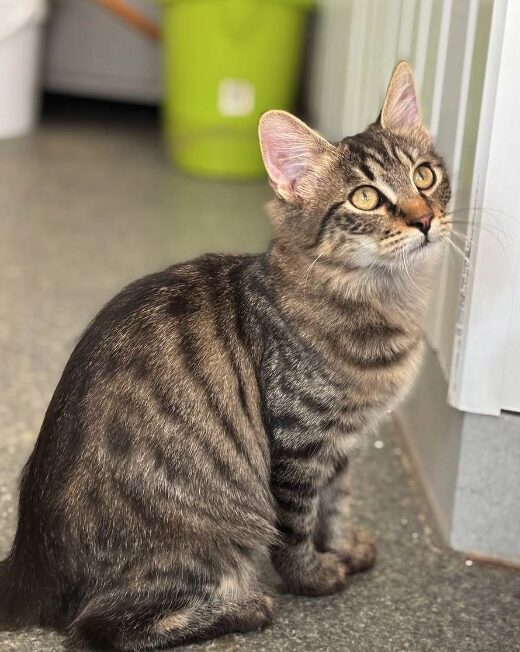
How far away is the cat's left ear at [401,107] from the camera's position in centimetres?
152

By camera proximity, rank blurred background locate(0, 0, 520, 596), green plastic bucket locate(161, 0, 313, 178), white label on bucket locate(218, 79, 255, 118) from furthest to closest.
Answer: white label on bucket locate(218, 79, 255, 118) < green plastic bucket locate(161, 0, 313, 178) < blurred background locate(0, 0, 520, 596)

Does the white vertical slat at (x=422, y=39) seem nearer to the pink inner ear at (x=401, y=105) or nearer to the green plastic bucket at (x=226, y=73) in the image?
the pink inner ear at (x=401, y=105)

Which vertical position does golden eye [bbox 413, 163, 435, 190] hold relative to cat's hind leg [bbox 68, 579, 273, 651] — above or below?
above

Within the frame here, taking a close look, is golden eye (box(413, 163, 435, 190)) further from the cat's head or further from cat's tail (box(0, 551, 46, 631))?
cat's tail (box(0, 551, 46, 631))

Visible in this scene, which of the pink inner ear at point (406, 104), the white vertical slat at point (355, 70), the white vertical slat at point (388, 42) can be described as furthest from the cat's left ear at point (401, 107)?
the white vertical slat at point (355, 70)

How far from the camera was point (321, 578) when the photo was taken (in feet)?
5.12

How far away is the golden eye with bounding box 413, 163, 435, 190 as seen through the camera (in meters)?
1.45

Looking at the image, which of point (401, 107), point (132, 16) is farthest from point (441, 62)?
point (132, 16)

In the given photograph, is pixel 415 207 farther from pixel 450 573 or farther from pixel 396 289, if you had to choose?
pixel 450 573

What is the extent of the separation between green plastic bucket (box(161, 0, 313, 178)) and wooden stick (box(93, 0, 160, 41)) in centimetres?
40

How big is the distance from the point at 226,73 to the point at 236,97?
10 cm

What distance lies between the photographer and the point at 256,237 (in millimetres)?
3137

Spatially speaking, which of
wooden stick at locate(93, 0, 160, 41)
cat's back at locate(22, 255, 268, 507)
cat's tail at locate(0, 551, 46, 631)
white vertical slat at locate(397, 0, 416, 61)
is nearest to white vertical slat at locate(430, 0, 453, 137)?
white vertical slat at locate(397, 0, 416, 61)

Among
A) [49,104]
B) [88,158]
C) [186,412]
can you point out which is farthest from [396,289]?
[49,104]
